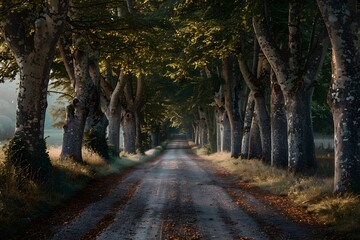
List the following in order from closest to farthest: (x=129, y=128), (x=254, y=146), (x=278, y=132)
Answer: (x=278, y=132) < (x=254, y=146) < (x=129, y=128)

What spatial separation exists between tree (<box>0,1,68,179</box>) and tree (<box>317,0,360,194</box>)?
24.3 feet

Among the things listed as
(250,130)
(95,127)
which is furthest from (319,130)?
(95,127)

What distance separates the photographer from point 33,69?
435 inches

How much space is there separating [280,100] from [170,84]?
66.9 ft

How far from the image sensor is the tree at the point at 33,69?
35.7 ft

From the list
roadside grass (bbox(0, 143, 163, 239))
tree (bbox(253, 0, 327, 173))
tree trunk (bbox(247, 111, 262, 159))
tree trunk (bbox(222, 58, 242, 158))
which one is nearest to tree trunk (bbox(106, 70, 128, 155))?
tree trunk (bbox(222, 58, 242, 158))

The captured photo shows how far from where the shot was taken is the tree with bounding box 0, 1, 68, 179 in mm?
10883

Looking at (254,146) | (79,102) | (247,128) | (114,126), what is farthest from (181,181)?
(114,126)

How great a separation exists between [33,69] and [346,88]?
837 cm

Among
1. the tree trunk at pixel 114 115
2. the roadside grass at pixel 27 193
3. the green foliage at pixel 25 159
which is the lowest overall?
the roadside grass at pixel 27 193

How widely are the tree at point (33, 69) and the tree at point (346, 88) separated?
292 inches

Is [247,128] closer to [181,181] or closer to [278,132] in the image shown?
[278,132]

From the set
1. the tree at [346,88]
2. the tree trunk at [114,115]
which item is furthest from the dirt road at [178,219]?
the tree trunk at [114,115]

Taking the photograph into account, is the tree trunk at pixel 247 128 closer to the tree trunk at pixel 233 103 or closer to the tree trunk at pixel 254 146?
the tree trunk at pixel 254 146
